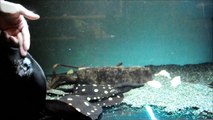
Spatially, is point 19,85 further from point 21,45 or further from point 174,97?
point 174,97

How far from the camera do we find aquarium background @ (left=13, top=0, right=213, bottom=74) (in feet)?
20.4

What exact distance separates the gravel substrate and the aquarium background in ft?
3.62

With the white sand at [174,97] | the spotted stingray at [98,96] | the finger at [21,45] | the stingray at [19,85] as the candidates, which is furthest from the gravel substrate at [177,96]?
the finger at [21,45]

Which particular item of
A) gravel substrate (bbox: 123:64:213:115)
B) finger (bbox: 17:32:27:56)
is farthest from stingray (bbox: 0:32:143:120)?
gravel substrate (bbox: 123:64:213:115)

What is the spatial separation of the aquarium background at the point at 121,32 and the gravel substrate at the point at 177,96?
1.10 meters

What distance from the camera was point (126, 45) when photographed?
6672 millimetres

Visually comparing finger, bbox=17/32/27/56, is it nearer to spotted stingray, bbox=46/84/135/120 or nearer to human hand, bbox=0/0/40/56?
human hand, bbox=0/0/40/56

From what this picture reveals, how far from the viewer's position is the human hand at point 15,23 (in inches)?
65.4

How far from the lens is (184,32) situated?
22.7ft

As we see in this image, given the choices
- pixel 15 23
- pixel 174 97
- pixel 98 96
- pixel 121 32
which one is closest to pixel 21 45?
pixel 15 23

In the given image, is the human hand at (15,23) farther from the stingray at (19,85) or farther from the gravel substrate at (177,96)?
the gravel substrate at (177,96)

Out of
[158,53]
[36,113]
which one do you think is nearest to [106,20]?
[158,53]

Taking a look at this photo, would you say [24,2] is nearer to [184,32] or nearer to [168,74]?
[168,74]

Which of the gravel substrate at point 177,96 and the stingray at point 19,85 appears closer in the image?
the stingray at point 19,85
